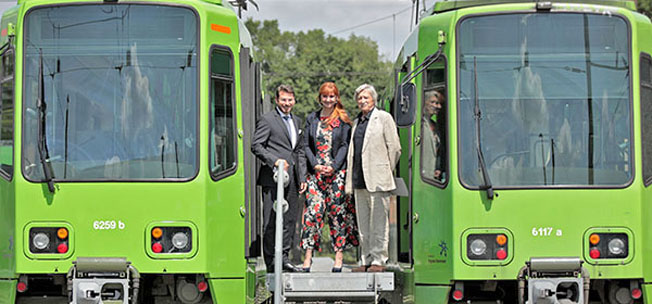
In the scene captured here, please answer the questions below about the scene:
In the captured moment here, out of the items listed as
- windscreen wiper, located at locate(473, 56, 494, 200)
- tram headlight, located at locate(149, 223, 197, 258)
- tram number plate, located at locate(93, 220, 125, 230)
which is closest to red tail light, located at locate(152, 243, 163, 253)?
tram headlight, located at locate(149, 223, 197, 258)

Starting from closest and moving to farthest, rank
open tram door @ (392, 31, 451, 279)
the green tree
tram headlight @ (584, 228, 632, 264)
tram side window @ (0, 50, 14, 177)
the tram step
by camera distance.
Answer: tram headlight @ (584, 228, 632, 264)
open tram door @ (392, 31, 451, 279)
tram side window @ (0, 50, 14, 177)
the tram step
the green tree

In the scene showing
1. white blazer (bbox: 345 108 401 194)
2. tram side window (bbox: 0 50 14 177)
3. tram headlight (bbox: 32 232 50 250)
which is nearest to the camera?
tram headlight (bbox: 32 232 50 250)

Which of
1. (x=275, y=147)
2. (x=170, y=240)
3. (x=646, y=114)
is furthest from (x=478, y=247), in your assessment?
(x=170, y=240)

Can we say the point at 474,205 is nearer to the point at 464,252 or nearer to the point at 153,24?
the point at 464,252

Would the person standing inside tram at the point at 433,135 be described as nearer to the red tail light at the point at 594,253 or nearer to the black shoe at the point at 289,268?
the red tail light at the point at 594,253

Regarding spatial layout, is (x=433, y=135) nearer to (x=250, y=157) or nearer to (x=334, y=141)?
(x=334, y=141)

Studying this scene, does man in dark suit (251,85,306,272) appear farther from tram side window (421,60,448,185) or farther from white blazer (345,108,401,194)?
tram side window (421,60,448,185)

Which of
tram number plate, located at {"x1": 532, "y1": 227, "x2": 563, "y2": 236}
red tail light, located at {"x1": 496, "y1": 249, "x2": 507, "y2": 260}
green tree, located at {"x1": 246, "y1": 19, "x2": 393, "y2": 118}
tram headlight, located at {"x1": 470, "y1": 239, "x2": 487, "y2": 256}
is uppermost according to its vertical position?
green tree, located at {"x1": 246, "y1": 19, "x2": 393, "y2": 118}

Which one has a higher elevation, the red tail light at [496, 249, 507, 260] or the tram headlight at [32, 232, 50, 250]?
the tram headlight at [32, 232, 50, 250]

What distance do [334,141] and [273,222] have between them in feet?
3.17

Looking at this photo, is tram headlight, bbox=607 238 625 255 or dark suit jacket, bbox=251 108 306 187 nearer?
tram headlight, bbox=607 238 625 255

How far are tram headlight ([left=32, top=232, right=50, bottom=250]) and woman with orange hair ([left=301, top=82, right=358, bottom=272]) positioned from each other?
7.98 feet

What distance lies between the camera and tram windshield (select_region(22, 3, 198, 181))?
30.9ft

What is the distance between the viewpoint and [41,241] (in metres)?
9.34
